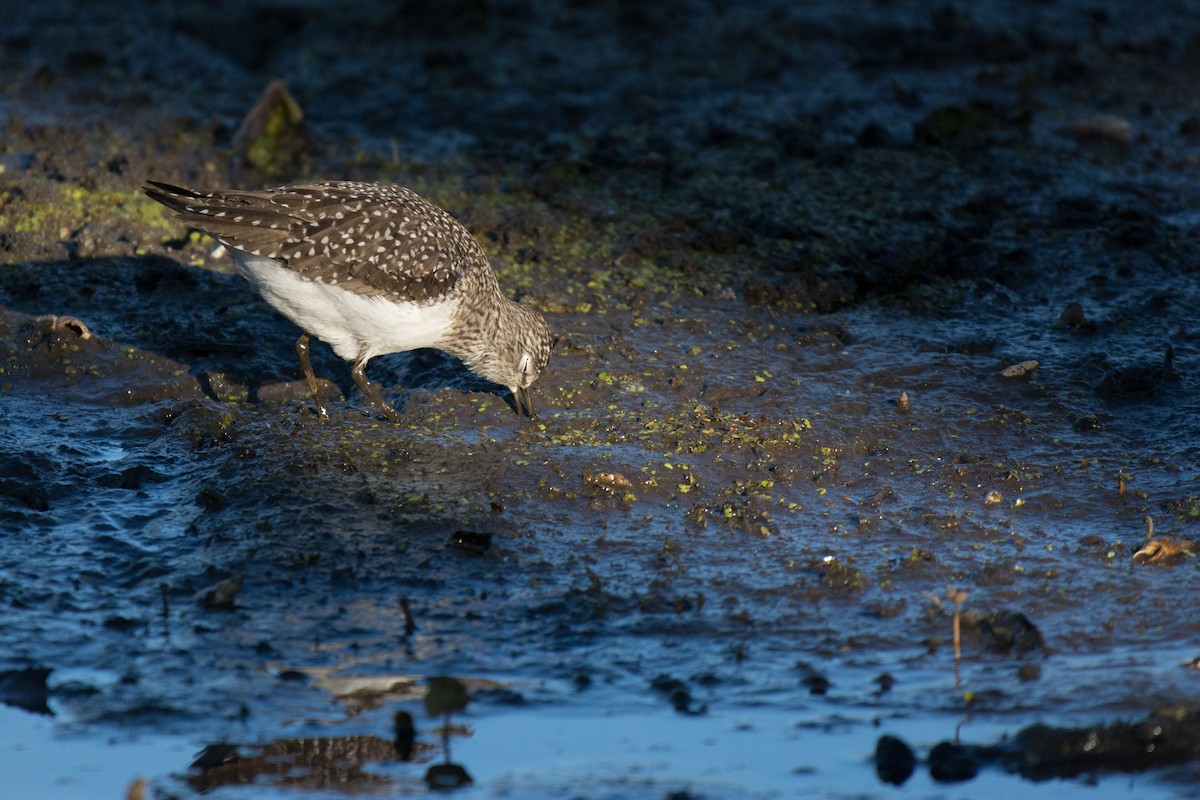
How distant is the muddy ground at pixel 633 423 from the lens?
242 inches

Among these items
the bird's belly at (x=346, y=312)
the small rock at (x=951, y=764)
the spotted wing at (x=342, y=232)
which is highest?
the spotted wing at (x=342, y=232)

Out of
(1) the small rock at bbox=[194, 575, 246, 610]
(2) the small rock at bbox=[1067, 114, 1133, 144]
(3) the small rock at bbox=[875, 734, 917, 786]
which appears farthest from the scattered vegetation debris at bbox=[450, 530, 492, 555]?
(2) the small rock at bbox=[1067, 114, 1133, 144]

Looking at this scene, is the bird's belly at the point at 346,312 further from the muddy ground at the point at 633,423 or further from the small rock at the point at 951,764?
the small rock at the point at 951,764

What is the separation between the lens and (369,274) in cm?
830

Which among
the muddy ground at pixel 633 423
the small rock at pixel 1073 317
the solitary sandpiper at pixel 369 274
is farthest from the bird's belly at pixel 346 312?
the small rock at pixel 1073 317

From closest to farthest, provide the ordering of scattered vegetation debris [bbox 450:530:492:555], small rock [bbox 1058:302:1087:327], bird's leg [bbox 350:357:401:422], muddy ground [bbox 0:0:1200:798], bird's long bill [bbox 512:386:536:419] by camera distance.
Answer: muddy ground [bbox 0:0:1200:798] → scattered vegetation debris [bbox 450:530:492:555] → bird's leg [bbox 350:357:401:422] → bird's long bill [bbox 512:386:536:419] → small rock [bbox 1058:302:1087:327]

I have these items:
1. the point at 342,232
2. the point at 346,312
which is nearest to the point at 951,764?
the point at 346,312

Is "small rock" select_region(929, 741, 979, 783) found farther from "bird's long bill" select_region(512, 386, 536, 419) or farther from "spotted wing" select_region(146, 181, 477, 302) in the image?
"spotted wing" select_region(146, 181, 477, 302)

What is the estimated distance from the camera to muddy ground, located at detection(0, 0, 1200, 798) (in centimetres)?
615

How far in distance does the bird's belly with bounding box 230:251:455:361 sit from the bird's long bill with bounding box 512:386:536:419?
2.24 ft

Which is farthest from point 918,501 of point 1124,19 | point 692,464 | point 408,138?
point 1124,19

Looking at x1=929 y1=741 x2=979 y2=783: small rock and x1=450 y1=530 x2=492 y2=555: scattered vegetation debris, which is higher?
x1=450 y1=530 x2=492 y2=555: scattered vegetation debris

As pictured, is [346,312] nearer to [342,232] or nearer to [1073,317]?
[342,232]

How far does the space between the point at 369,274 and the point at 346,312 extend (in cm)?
28
